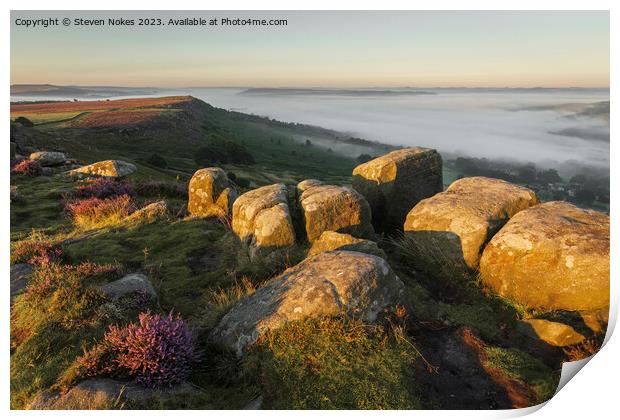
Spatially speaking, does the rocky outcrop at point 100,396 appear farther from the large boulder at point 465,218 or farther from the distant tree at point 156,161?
the distant tree at point 156,161

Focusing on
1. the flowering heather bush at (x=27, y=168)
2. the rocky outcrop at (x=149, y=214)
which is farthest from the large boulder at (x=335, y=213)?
the flowering heather bush at (x=27, y=168)

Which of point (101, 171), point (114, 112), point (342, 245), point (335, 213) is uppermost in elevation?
point (114, 112)

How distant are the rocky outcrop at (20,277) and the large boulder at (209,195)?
730 cm

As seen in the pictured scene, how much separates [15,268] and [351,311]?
27.7 feet

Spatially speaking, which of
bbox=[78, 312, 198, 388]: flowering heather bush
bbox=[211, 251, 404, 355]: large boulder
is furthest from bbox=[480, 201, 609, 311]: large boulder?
bbox=[78, 312, 198, 388]: flowering heather bush

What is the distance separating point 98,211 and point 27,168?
11.1 metres

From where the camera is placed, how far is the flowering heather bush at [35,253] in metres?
9.55

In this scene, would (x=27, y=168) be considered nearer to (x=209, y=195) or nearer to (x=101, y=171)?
(x=101, y=171)

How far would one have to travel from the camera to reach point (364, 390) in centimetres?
597

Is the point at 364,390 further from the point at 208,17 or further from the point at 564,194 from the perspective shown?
the point at 564,194

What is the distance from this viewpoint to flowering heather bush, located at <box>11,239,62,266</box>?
376 inches

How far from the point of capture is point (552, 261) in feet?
26.9

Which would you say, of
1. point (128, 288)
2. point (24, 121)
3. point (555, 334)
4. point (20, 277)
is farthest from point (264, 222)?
point (24, 121)
